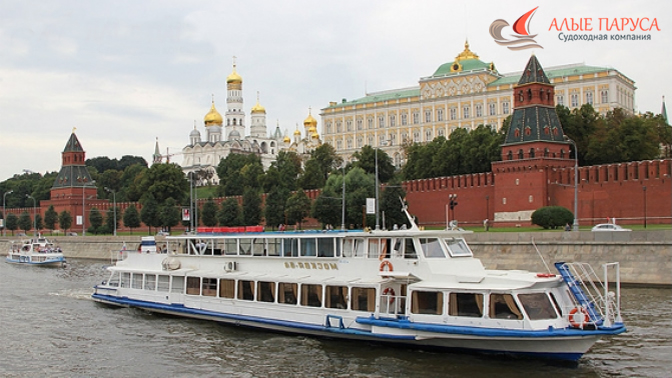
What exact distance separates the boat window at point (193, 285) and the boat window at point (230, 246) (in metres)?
1.49

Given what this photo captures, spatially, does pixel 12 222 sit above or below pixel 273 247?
above

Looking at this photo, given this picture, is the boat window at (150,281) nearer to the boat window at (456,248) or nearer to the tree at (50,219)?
the boat window at (456,248)

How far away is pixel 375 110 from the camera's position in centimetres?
13638

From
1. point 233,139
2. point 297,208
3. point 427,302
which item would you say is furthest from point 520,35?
point 233,139

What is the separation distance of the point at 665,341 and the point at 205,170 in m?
142

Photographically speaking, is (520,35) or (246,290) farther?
(520,35)

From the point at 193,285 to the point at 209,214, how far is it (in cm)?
5315

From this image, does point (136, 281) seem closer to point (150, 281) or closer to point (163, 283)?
point (150, 281)

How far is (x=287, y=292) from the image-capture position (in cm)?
2573

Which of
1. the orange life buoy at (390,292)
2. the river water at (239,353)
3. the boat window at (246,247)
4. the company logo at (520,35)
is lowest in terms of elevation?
the river water at (239,353)

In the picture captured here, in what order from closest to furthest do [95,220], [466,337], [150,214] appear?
[466,337] → [150,214] → [95,220]

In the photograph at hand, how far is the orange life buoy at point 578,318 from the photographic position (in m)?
20.0

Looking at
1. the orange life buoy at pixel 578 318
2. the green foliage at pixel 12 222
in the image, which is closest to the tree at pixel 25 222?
the green foliage at pixel 12 222

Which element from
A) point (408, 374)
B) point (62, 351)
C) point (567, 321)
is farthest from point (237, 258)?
point (567, 321)
